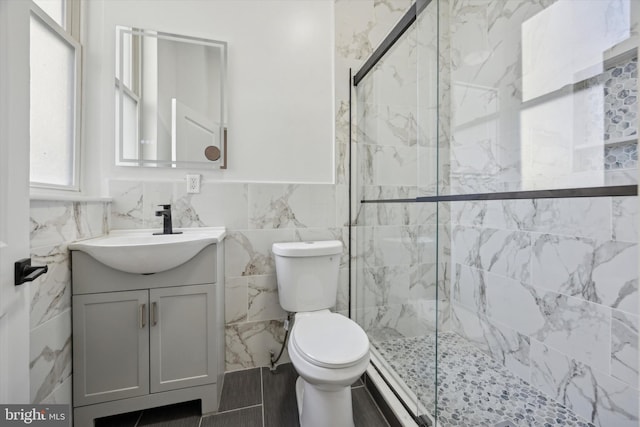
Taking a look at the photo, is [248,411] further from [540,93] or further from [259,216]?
[540,93]

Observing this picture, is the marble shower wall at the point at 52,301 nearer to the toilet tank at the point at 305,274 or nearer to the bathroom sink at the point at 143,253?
the bathroom sink at the point at 143,253

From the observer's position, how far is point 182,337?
1235 millimetres

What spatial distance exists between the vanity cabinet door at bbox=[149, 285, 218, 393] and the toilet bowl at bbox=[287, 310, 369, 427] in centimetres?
44

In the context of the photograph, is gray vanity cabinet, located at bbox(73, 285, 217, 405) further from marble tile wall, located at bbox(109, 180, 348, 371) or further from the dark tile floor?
marble tile wall, located at bbox(109, 180, 348, 371)

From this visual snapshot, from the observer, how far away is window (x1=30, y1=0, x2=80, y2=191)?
3.87ft

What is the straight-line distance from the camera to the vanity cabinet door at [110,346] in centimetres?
114

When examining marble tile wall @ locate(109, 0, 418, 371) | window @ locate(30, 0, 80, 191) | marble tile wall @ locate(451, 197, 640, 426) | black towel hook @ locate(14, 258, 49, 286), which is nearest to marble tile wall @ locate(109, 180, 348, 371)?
marble tile wall @ locate(109, 0, 418, 371)

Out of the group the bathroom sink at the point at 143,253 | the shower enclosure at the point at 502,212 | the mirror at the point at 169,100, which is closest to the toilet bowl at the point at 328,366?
the shower enclosure at the point at 502,212

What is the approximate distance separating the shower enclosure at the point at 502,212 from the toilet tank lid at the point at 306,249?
0.32m

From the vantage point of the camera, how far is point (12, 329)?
0.64 meters

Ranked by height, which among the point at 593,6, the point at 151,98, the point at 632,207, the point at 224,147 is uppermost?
the point at 593,6

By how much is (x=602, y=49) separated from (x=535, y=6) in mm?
486

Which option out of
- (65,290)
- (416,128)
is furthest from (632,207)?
(65,290)

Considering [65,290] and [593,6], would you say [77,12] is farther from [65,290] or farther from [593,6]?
[593,6]
